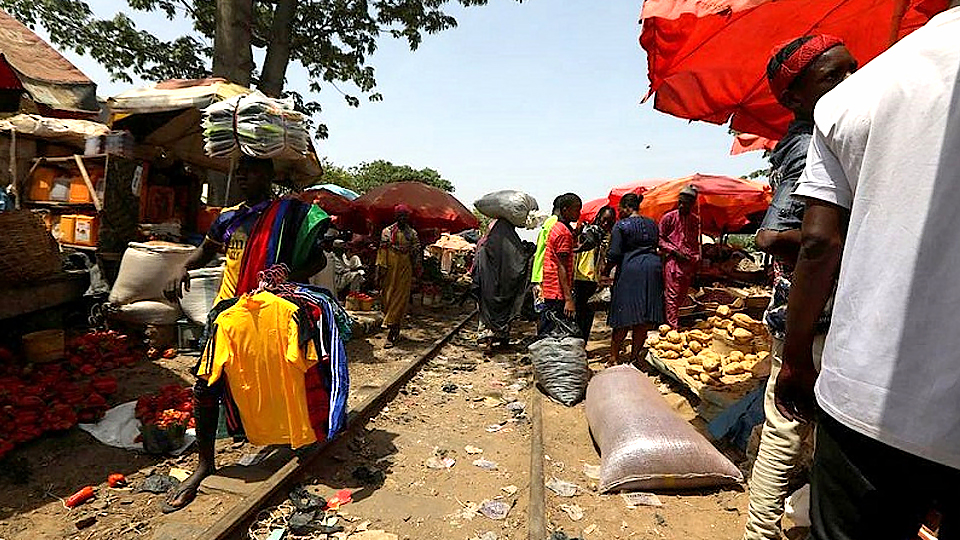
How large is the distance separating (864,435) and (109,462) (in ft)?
13.9

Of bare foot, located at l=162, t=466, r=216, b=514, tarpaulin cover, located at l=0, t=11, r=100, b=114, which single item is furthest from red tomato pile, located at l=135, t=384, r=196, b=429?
tarpaulin cover, located at l=0, t=11, r=100, b=114

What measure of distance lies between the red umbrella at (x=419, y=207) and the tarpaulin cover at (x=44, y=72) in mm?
7690

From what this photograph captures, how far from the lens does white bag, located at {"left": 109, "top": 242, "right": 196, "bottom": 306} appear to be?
5.88 meters

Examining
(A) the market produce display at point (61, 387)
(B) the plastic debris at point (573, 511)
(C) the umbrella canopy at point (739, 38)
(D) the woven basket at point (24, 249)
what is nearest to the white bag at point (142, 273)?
(A) the market produce display at point (61, 387)

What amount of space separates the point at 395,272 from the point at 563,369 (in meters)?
3.52

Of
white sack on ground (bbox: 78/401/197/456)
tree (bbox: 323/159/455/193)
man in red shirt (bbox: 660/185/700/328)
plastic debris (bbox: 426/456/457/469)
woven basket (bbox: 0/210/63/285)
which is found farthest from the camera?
tree (bbox: 323/159/455/193)

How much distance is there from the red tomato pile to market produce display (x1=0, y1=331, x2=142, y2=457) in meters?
0.40

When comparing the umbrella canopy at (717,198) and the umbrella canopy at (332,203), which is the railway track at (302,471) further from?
the umbrella canopy at (332,203)

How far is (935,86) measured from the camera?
1.08m

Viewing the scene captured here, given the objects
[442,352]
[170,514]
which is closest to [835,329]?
[170,514]

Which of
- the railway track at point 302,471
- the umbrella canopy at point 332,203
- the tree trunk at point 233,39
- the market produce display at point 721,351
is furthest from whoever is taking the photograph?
the umbrella canopy at point 332,203

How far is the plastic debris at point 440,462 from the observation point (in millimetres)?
3977

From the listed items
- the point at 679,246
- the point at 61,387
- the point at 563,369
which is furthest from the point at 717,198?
the point at 61,387

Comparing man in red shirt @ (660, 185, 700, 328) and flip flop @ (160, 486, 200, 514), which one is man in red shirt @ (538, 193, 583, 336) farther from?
flip flop @ (160, 486, 200, 514)
